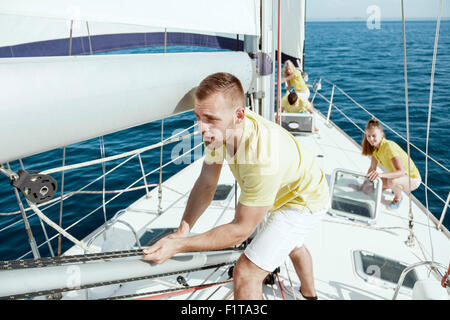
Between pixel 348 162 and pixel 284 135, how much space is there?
314 cm

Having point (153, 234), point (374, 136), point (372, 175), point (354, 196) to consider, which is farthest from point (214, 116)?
point (374, 136)

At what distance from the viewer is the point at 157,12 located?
102cm

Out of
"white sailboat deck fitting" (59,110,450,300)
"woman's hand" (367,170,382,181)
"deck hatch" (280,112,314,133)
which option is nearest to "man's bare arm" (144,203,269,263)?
"white sailboat deck fitting" (59,110,450,300)

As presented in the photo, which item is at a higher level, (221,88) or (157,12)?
(157,12)

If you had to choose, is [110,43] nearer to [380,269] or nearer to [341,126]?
[380,269]

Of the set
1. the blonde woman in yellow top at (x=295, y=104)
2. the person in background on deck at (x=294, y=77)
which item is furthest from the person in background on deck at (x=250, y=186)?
the person in background on deck at (x=294, y=77)

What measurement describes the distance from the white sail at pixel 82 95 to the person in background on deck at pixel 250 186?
10 centimetres

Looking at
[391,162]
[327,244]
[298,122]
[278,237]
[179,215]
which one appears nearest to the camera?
[278,237]

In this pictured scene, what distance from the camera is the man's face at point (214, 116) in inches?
41.8

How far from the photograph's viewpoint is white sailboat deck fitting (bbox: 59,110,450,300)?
2.15 meters

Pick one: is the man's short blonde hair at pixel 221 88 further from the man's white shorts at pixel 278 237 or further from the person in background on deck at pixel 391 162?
the person in background on deck at pixel 391 162

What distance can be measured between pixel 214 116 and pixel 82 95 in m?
0.42

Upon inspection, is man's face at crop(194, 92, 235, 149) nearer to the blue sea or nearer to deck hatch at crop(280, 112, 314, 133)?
the blue sea
